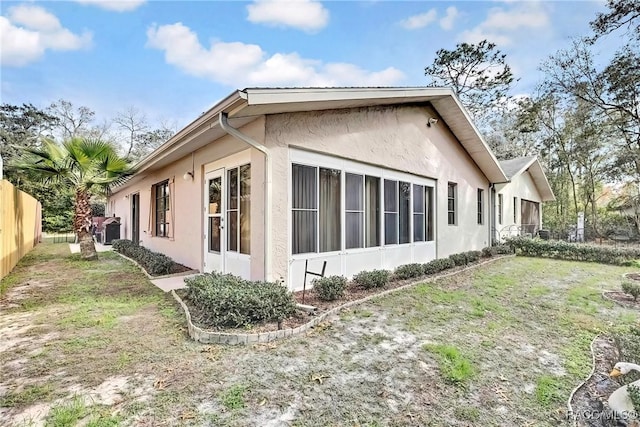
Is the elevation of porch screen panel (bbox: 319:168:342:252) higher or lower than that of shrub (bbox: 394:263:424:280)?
higher

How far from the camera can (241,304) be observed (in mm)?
4266

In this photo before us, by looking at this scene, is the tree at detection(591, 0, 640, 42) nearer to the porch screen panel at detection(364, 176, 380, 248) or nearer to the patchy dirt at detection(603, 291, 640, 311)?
the patchy dirt at detection(603, 291, 640, 311)

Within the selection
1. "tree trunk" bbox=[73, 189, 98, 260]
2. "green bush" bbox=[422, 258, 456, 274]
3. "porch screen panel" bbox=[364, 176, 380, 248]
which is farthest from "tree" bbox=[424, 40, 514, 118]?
"tree trunk" bbox=[73, 189, 98, 260]

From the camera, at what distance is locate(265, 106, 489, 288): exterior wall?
573 cm

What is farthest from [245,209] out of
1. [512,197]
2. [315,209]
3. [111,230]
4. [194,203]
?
[512,197]

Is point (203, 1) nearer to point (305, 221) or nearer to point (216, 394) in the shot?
point (305, 221)

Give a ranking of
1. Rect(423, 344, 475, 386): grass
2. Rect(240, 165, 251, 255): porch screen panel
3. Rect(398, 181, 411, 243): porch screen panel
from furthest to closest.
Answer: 1. Rect(398, 181, 411, 243): porch screen panel
2. Rect(240, 165, 251, 255): porch screen panel
3. Rect(423, 344, 475, 386): grass

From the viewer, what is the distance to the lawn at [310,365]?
263 centimetres

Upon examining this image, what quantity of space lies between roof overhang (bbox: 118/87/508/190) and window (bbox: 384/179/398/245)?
6.58 ft

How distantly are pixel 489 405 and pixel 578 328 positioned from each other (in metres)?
2.98

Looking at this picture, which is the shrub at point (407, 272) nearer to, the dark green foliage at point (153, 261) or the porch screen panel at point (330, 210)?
the porch screen panel at point (330, 210)

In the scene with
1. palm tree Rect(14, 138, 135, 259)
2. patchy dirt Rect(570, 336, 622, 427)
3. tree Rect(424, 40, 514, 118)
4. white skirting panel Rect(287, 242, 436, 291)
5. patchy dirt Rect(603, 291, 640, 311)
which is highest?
tree Rect(424, 40, 514, 118)

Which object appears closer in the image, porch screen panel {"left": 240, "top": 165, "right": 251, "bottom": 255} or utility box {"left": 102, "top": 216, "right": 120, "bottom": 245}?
porch screen panel {"left": 240, "top": 165, "right": 251, "bottom": 255}

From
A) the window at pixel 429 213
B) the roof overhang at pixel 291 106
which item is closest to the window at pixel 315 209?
the roof overhang at pixel 291 106
